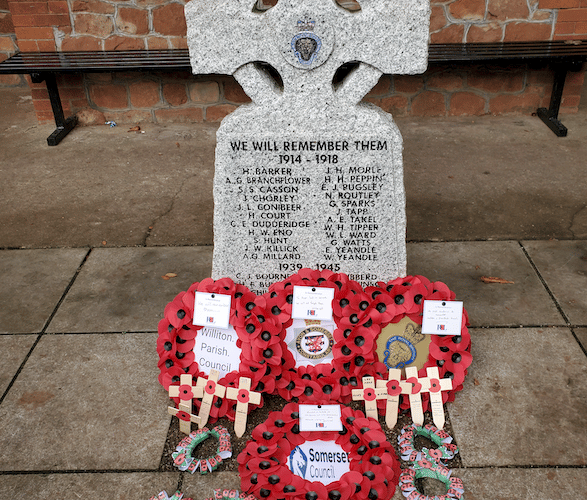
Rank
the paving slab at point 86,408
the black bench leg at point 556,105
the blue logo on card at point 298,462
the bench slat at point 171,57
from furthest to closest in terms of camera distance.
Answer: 1. the black bench leg at point 556,105
2. the bench slat at point 171,57
3. the paving slab at point 86,408
4. the blue logo on card at point 298,462

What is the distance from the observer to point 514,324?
10.7ft

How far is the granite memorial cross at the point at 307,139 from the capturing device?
255 cm

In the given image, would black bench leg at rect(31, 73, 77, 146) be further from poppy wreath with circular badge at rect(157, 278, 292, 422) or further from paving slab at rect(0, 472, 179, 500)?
paving slab at rect(0, 472, 179, 500)

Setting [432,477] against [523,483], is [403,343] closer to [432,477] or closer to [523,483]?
[432,477]

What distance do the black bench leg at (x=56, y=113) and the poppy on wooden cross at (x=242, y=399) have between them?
447 cm

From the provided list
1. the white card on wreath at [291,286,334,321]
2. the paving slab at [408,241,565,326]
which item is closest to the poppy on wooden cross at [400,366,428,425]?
the white card on wreath at [291,286,334,321]

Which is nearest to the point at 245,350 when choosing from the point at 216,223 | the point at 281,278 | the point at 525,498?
the point at 281,278

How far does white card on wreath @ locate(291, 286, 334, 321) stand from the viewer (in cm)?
283

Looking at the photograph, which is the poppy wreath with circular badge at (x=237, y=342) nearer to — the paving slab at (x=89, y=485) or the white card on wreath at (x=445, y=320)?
the paving slab at (x=89, y=485)

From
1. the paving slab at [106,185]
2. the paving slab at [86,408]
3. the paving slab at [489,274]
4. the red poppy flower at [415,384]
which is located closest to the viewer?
the paving slab at [86,408]

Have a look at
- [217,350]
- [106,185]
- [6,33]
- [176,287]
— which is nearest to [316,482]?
[217,350]

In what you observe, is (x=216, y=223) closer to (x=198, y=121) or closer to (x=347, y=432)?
(x=347, y=432)

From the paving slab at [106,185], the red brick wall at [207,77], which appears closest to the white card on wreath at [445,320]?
the paving slab at [106,185]

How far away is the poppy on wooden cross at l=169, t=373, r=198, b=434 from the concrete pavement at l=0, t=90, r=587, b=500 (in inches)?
4.4
